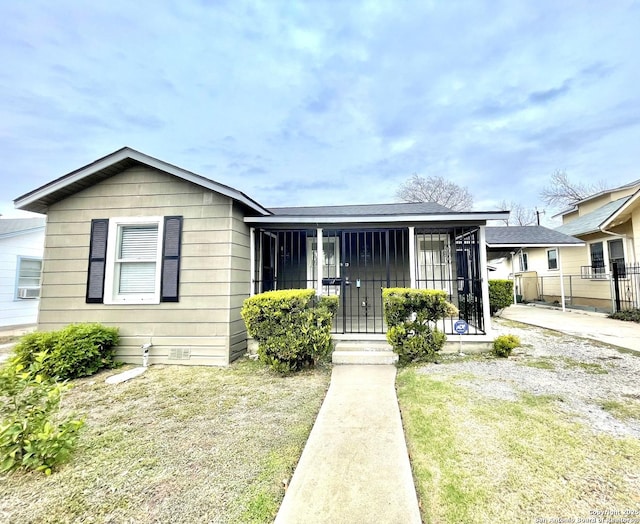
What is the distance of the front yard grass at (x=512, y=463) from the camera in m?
1.65

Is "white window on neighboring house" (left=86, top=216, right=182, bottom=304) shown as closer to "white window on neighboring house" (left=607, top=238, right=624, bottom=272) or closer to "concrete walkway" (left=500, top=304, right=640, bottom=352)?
"concrete walkway" (left=500, top=304, right=640, bottom=352)

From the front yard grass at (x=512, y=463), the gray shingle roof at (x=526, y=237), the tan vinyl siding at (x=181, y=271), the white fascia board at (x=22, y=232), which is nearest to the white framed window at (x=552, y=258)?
the gray shingle roof at (x=526, y=237)

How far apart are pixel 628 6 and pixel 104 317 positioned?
1543 centimetres

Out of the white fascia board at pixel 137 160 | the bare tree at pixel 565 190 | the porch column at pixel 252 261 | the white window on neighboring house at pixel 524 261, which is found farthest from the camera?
the bare tree at pixel 565 190

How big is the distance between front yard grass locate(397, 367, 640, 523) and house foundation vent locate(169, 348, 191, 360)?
3.70 metres

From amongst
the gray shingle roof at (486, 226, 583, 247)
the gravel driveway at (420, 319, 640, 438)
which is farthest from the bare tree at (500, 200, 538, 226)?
the gravel driveway at (420, 319, 640, 438)

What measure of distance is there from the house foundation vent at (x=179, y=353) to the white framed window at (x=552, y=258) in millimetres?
16092

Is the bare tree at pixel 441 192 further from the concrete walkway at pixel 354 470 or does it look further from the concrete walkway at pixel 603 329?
the concrete walkway at pixel 354 470

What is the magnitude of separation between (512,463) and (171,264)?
5.20m

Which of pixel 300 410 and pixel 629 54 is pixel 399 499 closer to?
pixel 300 410

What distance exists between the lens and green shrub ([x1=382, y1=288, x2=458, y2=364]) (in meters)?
4.47

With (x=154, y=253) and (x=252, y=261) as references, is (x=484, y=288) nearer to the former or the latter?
(x=252, y=261)

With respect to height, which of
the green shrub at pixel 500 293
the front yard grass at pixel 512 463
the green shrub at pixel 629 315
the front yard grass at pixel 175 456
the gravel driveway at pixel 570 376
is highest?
the green shrub at pixel 500 293

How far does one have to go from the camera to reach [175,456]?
2.24m
